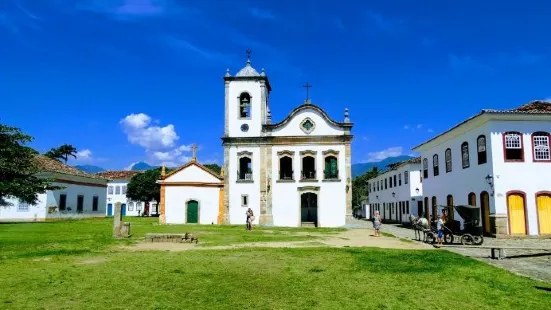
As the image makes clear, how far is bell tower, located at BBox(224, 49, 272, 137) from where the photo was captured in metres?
32.0

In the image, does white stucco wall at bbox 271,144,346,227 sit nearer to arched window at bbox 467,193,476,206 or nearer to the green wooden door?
the green wooden door

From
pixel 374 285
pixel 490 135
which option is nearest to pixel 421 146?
pixel 490 135

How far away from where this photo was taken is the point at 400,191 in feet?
133

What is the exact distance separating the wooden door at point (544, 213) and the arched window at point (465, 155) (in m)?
4.01

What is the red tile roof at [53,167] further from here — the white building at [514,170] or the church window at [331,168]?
Result: the white building at [514,170]

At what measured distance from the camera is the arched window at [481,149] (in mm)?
21295

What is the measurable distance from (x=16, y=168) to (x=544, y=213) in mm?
33341

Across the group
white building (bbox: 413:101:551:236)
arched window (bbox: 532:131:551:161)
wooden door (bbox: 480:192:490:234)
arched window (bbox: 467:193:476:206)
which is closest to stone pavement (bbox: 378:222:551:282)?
white building (bbox: 413:101:551:236)

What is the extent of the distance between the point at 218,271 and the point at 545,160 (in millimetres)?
18621

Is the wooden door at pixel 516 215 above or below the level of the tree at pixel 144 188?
below

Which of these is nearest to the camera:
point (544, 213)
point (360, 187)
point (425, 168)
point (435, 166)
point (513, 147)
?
point (544, 213)

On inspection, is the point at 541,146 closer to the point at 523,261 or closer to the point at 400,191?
the point at 523,261

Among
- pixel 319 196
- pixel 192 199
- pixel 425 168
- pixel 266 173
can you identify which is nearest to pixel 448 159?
pixel 425 168

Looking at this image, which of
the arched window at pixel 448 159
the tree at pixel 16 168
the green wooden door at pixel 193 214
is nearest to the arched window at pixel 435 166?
the arched window at pixel 448 159
